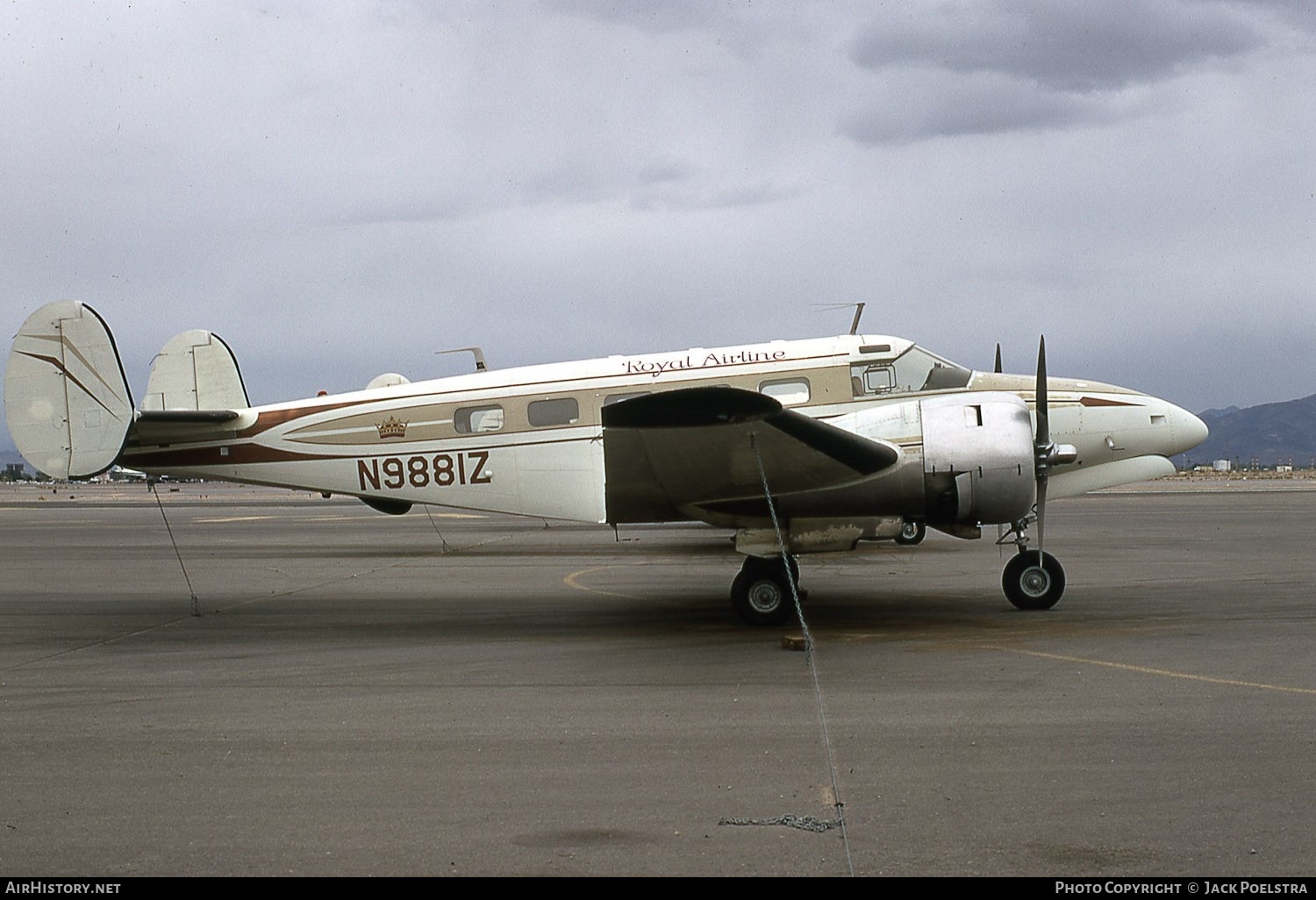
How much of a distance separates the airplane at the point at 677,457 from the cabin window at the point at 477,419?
0.02 m

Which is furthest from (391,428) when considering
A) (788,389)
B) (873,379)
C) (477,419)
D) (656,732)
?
(656,732)

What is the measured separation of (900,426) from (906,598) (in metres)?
3.35

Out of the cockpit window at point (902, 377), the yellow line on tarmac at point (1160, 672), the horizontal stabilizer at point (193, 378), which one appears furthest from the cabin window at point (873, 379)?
the horizontal stabilizer at point (193, 378)

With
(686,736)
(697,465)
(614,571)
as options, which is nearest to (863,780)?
(686,736)

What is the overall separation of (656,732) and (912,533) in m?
10.8

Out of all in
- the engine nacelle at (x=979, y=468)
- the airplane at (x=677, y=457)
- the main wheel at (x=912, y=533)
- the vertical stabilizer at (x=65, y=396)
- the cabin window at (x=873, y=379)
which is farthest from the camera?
the cabin window at (x=873, y=379)

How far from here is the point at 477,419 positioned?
46.2ft

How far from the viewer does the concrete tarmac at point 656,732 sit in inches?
208

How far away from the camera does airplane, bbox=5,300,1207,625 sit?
1217 centimetres

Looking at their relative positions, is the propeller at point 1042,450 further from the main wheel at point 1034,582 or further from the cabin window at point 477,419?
the cabin window at point 477,419

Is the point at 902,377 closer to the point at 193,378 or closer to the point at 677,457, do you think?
the point at 677,457
